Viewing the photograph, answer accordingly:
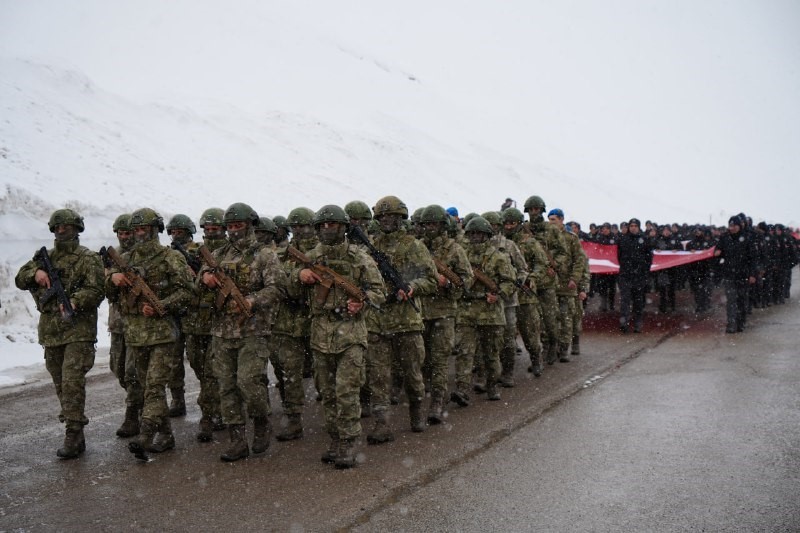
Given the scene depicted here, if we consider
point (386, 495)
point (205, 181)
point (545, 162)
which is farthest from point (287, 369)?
point (545, 162)

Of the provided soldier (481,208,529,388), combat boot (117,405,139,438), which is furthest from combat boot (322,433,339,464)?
soldier (481,208,529,388)

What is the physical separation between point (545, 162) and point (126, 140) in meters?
43.0

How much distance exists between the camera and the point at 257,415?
5.75 m

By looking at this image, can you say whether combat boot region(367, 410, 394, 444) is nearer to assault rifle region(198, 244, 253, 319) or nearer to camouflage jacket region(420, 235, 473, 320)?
camouflage jacket region(420, 235, 473, 320)

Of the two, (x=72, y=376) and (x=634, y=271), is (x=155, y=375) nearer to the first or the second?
(x=72, y=376)

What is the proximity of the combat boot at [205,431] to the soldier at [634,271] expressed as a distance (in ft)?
28.4

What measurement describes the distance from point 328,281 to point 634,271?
28.7 feet

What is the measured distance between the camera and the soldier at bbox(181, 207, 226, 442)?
20.5 feet

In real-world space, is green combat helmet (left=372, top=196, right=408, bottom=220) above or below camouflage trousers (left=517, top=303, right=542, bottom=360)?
above

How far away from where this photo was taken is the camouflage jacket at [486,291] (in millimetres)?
7629

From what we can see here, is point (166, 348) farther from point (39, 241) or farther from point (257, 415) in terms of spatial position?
point (39, 241)

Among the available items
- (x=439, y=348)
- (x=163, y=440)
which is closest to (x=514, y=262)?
(x=439, y=348)

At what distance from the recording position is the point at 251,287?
5.74 meters

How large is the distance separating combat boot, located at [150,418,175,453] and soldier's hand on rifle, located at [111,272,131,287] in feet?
4.16
